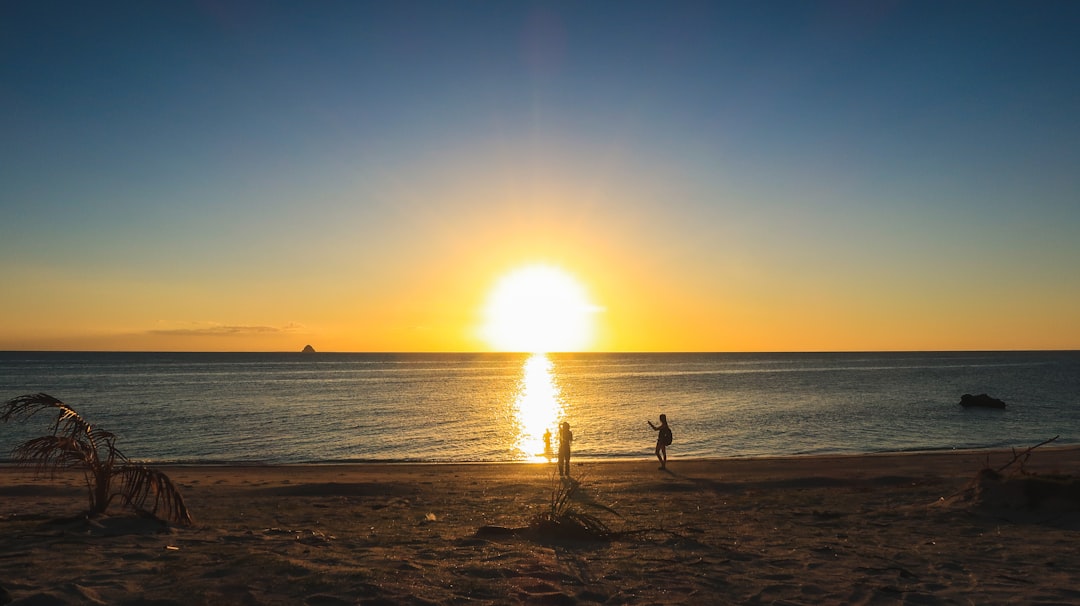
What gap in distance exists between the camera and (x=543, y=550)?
909 cm

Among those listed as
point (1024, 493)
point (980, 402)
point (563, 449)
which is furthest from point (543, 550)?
point (980, 402)

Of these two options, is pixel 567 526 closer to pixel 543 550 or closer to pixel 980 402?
pixel 543 550

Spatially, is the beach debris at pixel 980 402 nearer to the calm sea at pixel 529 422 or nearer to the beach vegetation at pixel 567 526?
the calm sea at pixel 529 422

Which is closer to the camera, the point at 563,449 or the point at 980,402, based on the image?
the point at 563,449

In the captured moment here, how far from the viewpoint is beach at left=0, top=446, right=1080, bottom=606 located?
7.15 m

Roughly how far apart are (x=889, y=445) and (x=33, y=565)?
3243cm

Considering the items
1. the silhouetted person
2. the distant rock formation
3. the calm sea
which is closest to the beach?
the silhouetted person

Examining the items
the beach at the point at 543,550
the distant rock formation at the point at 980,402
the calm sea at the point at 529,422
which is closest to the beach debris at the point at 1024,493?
the beach at the point at 543,550

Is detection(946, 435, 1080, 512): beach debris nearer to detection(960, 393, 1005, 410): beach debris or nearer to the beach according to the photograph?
the beach

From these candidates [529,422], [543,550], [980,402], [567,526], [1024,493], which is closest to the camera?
[543,550]

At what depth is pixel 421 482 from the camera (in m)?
18.6

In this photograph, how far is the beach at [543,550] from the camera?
7.15 metres

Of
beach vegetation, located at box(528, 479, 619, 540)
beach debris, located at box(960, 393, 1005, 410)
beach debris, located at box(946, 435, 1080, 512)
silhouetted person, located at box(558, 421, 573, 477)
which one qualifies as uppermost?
beach debris, located at box(946, 435, 1080, 512)

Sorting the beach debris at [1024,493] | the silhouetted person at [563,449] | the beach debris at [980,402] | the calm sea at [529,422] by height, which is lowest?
Answer: the calm sea at [529,422]
